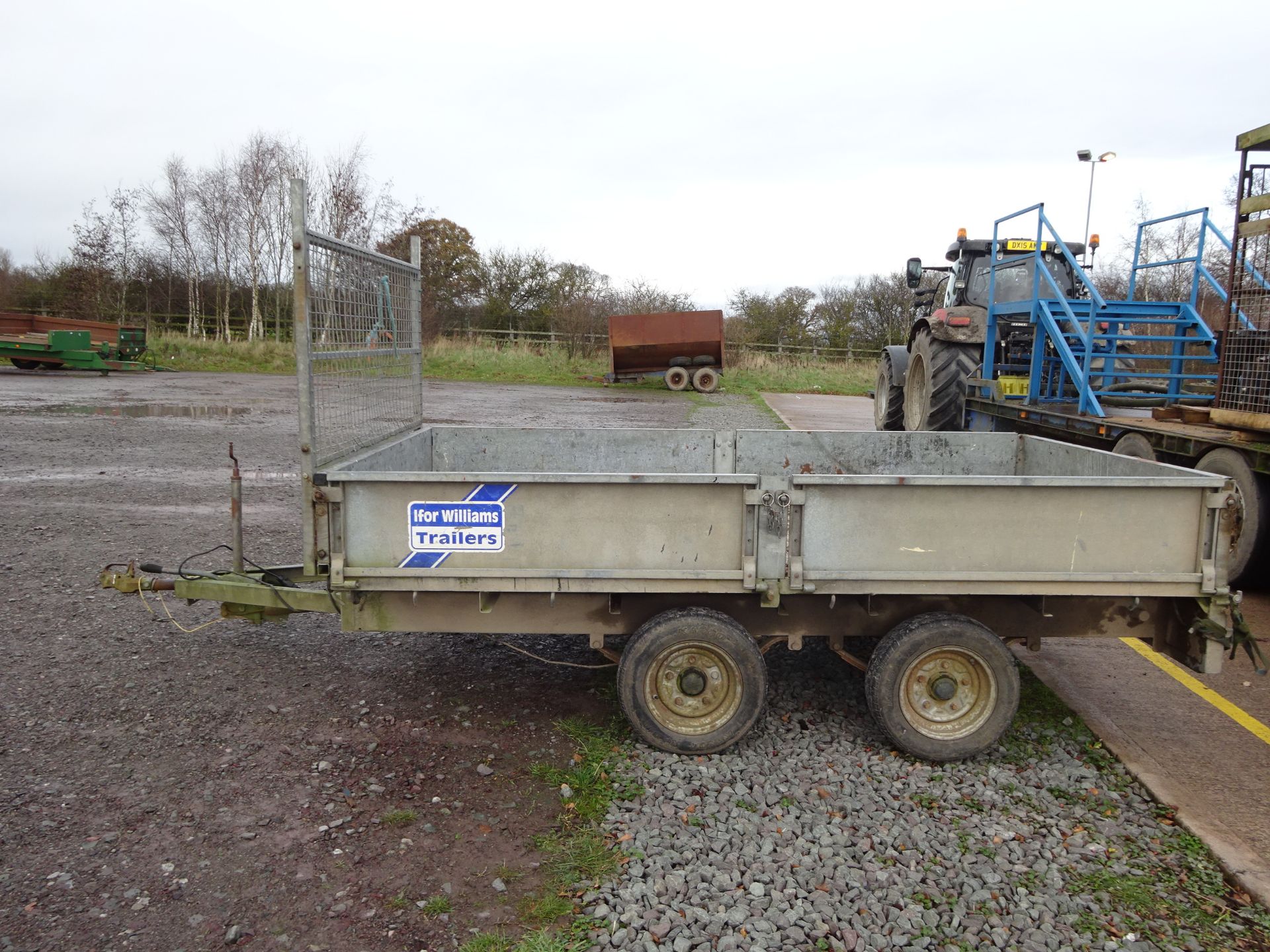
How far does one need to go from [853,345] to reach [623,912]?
124 feet

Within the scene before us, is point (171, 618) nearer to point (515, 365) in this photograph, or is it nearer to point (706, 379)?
point (706, 379)

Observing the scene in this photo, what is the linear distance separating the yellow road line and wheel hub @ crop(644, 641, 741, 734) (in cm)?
193

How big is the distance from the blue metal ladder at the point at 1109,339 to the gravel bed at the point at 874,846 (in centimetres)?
526

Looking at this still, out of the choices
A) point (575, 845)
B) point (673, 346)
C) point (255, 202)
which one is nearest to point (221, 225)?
point (255, 202)

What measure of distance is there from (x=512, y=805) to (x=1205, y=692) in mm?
3798

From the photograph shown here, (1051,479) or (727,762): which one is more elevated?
(1051,479)

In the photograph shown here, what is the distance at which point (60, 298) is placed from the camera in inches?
1446

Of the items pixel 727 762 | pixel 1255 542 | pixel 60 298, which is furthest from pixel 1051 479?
pixel 60 298

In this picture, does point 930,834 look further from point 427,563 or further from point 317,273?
point 317,273

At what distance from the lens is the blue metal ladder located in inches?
336

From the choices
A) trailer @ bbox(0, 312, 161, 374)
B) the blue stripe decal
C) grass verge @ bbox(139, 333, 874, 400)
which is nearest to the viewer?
the blue stripe decal

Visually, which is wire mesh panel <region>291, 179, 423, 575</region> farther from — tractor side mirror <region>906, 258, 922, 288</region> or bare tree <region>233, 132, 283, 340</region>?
bare tree <region>233, 132, 283, 340</region>

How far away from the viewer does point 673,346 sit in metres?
24.8

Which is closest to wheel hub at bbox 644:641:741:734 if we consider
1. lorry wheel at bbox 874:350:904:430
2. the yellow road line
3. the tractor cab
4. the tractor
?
the yellow road line
